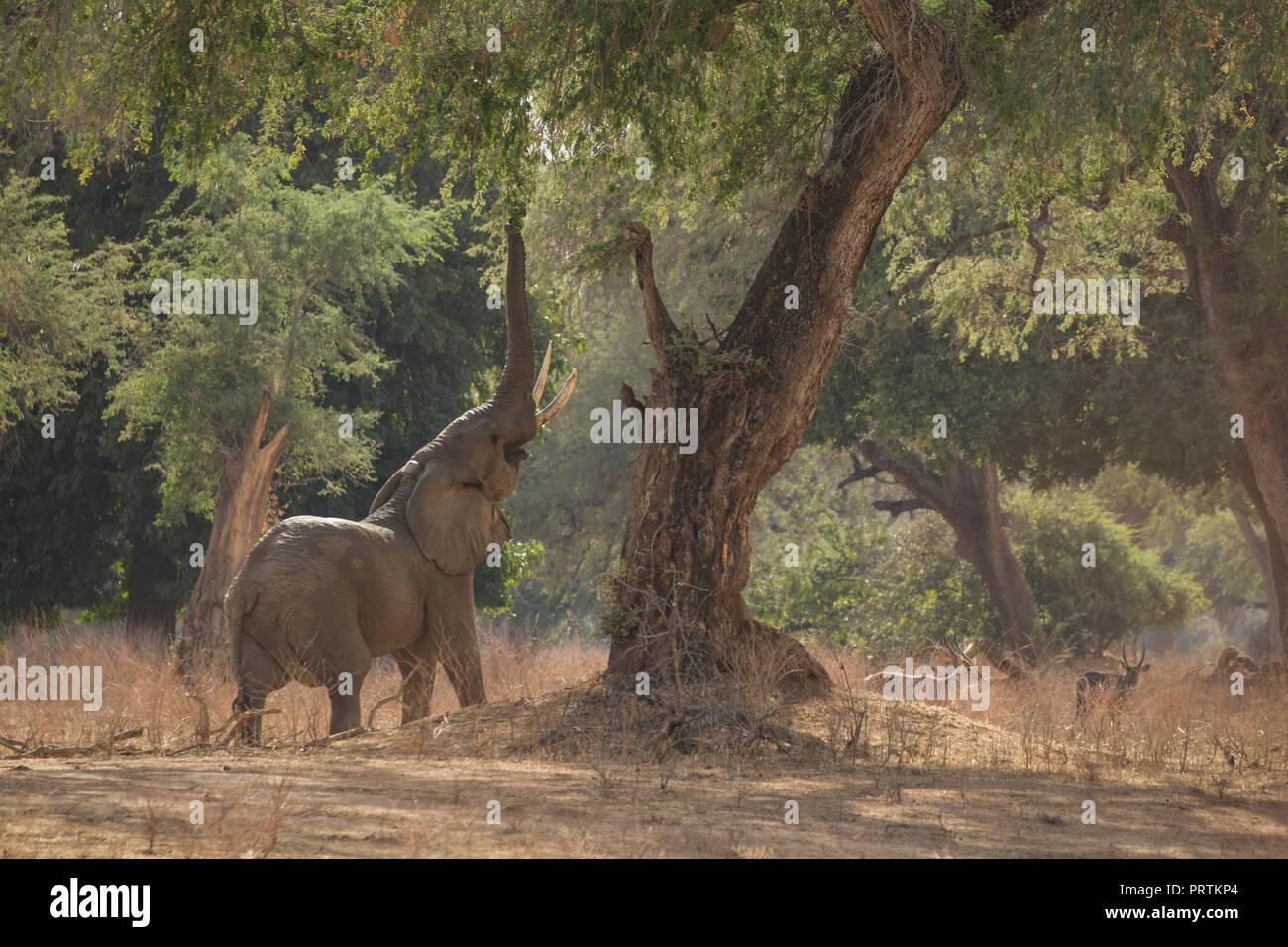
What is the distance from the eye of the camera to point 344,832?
551 centimetres

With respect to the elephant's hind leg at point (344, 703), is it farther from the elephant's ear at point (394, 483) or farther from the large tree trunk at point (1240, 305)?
the large tree trunk at point (1240, 305)

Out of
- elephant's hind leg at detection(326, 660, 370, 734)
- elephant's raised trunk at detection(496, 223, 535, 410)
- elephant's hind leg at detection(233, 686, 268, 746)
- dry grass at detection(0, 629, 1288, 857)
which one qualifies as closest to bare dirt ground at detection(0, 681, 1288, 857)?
dry grass at detection(0, 629, 1288, 857)

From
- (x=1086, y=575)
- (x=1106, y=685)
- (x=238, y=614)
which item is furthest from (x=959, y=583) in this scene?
(x=238, y=614)

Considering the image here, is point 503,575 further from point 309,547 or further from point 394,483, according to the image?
point 309,547

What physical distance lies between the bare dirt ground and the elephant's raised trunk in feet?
10.3

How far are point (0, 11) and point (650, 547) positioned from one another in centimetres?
589

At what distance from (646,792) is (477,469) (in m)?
5.29

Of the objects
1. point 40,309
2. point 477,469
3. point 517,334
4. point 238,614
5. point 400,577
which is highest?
point 40,309

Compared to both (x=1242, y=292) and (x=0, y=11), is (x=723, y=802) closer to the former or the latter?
(x=0, y=11)

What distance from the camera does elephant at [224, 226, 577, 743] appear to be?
9.98m

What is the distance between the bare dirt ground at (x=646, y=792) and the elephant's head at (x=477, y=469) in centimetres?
182

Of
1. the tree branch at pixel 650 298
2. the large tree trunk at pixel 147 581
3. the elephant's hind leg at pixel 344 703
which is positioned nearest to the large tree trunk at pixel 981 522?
the large tree trunk at pixel 147 581

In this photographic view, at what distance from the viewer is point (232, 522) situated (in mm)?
17828

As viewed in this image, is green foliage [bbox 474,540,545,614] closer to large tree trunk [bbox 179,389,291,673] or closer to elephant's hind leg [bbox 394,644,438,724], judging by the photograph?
large tree trunk [bbox 179,389,291,673]
